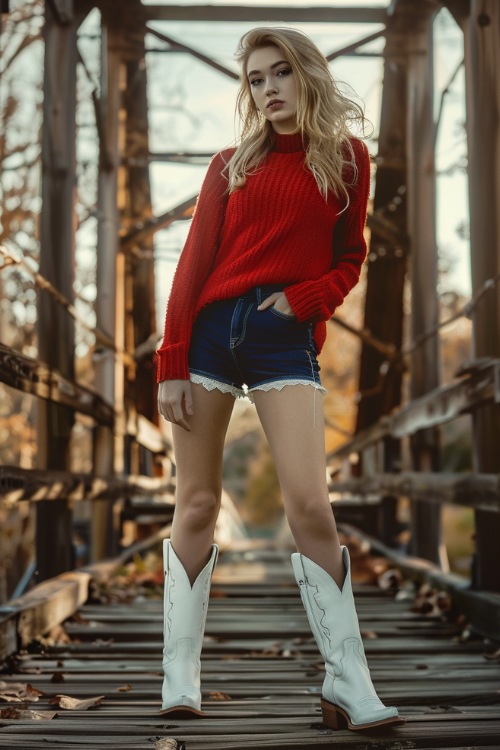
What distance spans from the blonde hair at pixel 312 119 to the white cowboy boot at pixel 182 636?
103 cm

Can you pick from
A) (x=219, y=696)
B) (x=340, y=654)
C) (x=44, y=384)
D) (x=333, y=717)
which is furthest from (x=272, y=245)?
(x=44, y=384)

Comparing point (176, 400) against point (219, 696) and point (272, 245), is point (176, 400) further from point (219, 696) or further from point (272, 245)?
point (219, 696)

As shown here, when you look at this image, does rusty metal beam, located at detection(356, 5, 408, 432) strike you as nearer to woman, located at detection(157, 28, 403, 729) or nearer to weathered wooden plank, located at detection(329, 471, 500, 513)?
weathered wooden plank, located at detection(329, 471, 500, 513)

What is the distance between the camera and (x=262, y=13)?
755 cm

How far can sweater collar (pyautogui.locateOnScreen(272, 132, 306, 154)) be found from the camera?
2.54m

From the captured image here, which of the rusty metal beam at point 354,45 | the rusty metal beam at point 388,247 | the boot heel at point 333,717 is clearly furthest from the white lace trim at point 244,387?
the rusty metal beam at point 354,45

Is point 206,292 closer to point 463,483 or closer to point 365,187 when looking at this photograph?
point 365,187

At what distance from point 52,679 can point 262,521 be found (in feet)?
130

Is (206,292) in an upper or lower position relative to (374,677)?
upper

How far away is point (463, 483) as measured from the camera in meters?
4.24

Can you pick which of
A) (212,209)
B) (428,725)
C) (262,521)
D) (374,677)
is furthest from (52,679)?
(262,521)

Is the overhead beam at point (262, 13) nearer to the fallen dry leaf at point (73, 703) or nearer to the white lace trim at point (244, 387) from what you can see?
the white lace trim at point (244, 387)

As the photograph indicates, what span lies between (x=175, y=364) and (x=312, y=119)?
0.71m

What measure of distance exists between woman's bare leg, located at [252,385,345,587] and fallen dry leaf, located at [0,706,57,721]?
77 cm
